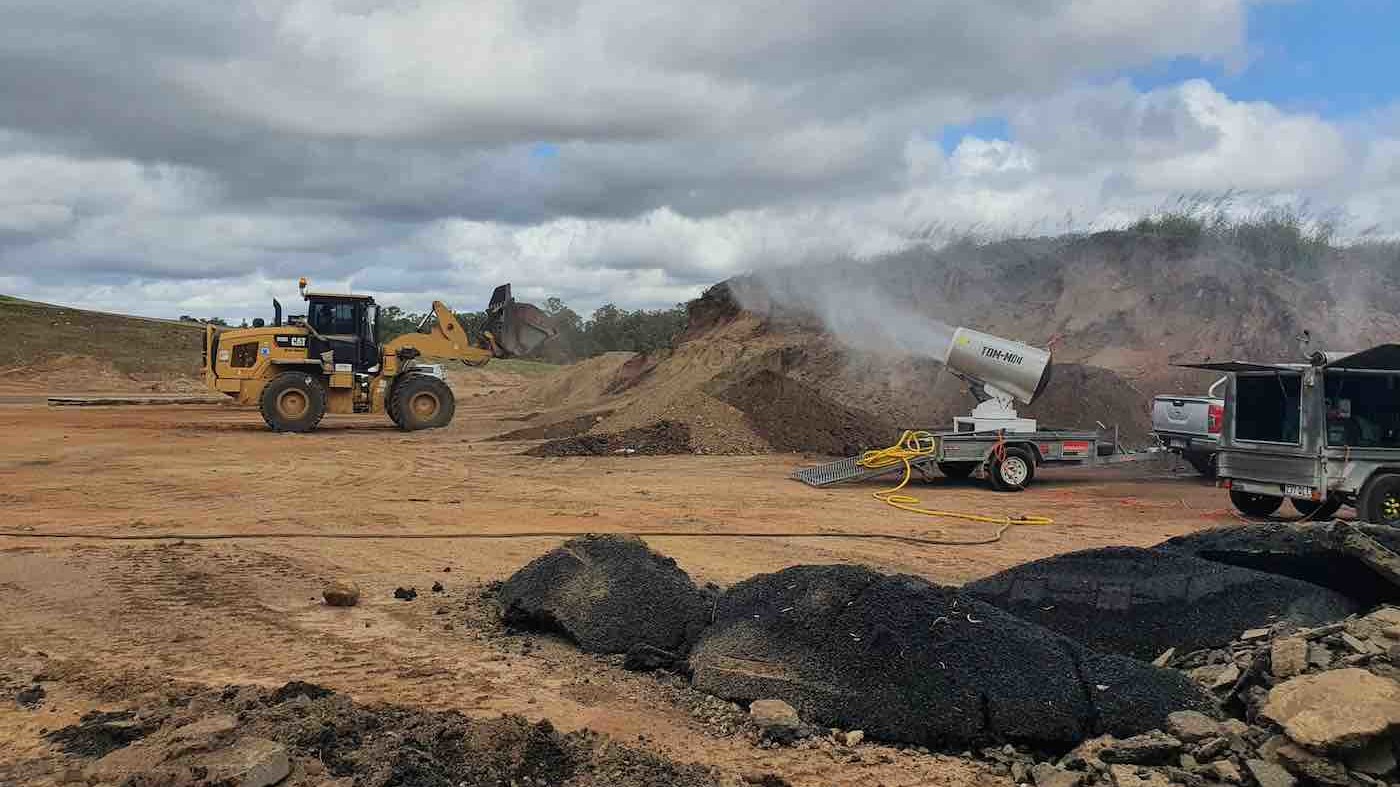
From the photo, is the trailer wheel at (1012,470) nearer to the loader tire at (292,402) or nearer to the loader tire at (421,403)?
the loader tire at (421,403)

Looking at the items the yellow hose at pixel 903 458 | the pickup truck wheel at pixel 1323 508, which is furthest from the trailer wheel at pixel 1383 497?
the yellow hose at pixel 903 458

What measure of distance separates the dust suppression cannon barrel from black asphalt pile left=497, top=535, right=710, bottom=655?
1071 centimetres

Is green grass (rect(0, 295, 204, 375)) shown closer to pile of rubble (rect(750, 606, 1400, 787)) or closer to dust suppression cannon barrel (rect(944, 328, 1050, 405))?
dust suppression cannon barrel (rect(944, 328, 1050, 405))

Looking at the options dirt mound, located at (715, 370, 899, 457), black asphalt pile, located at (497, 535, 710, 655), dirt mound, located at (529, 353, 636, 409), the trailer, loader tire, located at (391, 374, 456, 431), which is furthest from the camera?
dirt mound, located at (529, 353, 636, 409)

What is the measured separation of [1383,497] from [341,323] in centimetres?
2167

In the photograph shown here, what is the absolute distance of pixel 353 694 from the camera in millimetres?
5887

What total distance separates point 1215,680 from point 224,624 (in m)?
6.55

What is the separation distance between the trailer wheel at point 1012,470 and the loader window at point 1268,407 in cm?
368

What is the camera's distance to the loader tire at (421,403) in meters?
26.0

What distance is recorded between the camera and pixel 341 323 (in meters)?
25.1

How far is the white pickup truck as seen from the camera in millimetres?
17703

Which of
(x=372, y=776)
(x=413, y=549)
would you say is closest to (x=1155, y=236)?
(x=413, y=549)

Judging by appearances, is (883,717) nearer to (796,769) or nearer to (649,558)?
(796,769)

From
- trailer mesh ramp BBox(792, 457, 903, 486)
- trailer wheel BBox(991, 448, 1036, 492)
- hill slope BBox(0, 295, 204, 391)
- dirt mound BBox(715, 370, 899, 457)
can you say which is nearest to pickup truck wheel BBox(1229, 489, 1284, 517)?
trailer wheel BBox(991, 448, 1036, 492)
